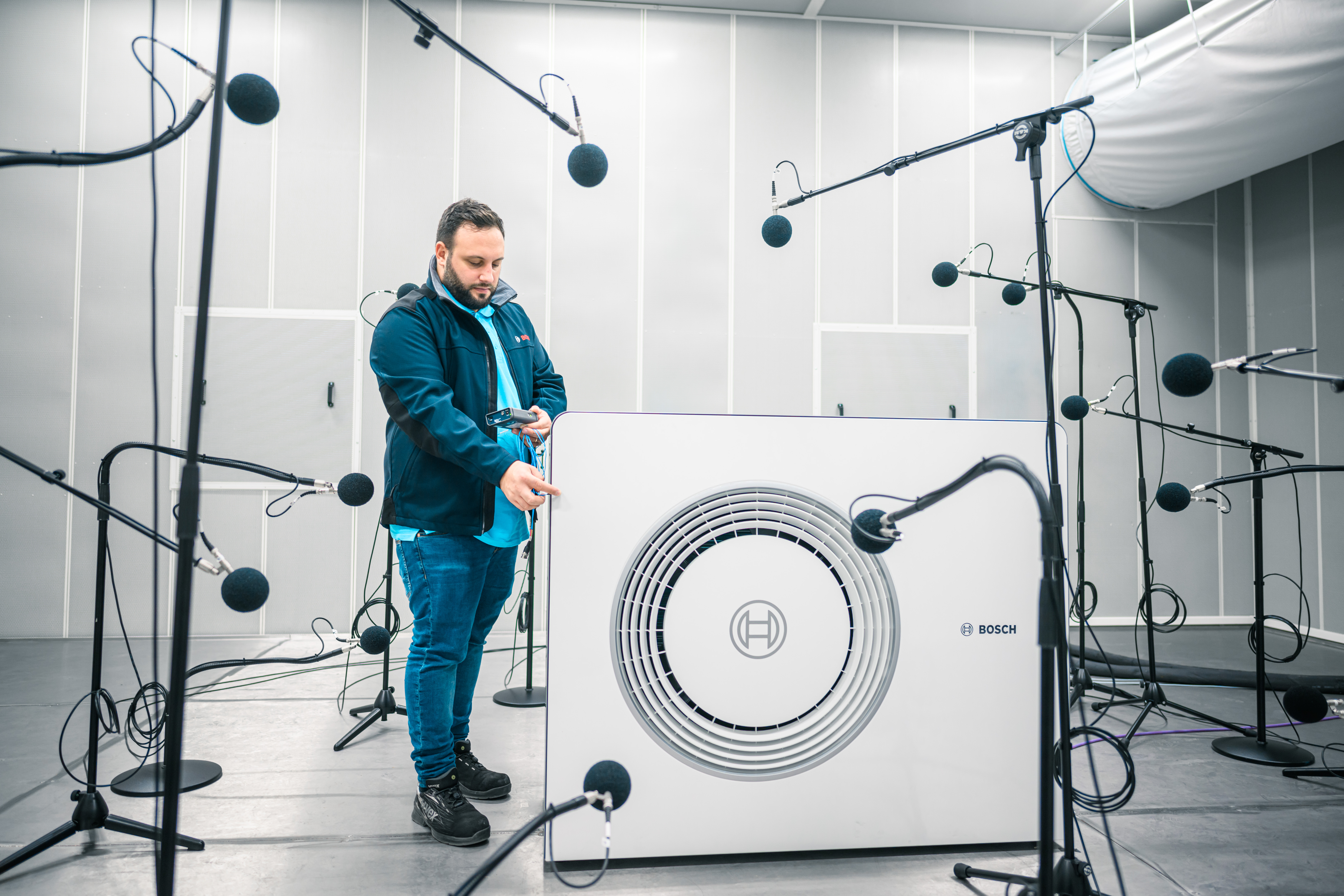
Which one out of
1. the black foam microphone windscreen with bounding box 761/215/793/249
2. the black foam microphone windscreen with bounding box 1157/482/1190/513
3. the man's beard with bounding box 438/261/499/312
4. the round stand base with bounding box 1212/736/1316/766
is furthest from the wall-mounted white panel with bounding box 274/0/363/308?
the round stand base with bounding box 1212/736/1316/766

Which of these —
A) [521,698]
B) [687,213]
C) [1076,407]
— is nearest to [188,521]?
[521,698]

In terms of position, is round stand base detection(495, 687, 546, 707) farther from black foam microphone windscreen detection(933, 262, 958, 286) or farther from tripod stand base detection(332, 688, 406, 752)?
black foam microphone windscreen detection(933, 262, 958, 286)

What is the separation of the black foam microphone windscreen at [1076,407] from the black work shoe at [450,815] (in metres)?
2.50

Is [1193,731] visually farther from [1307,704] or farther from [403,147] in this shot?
[403,147]

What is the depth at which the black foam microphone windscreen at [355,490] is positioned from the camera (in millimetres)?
2229

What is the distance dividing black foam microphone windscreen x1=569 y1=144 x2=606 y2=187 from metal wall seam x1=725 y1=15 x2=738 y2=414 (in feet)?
8.56

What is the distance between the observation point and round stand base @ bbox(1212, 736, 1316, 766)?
2178 mm

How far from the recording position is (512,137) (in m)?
4.17

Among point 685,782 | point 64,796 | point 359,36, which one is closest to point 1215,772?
point 685,782

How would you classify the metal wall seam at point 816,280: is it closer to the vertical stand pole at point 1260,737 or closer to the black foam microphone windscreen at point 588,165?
the vertical stand pole at point 1260,737

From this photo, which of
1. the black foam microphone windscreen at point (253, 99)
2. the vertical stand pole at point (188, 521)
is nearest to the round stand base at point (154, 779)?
the vertical stand pole at point (188, 521)

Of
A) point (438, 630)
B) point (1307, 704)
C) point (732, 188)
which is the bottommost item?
point (1307, 704)

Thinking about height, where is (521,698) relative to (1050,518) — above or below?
below

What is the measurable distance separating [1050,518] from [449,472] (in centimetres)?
128
